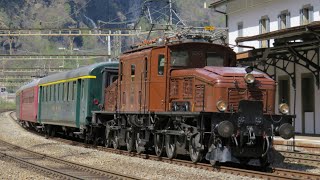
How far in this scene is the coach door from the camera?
1548 centimetres

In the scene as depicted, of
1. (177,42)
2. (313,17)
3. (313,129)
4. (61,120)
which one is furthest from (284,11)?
(177,42)

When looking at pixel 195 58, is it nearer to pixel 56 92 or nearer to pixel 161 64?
pixel 161 64

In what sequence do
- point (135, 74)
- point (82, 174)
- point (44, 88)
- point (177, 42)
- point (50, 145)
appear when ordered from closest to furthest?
1. point (82, 174)
2. point (177, 42)
3. point (135, 74)
4. point (50, 145)
5. point (44, 88)

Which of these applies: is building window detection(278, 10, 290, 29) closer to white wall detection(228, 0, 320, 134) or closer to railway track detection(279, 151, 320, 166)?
white wall detection(228, 0, 320, 134)

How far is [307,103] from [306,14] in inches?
171

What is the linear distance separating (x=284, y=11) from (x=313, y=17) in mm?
2636

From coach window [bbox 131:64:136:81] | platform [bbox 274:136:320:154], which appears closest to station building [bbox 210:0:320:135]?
platform [bbox 274:136:320:154]

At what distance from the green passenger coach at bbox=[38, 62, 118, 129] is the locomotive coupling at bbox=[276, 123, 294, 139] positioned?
30.9 ft

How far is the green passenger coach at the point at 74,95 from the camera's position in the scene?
21.3 meters

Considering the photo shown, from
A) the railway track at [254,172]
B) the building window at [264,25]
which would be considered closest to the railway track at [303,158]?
the railway track at [254,172]

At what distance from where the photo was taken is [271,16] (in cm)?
2955

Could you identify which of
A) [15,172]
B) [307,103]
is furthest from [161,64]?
[307,103]

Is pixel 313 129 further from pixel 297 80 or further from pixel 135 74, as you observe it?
pixel 135 74

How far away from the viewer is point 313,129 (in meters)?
26.0
